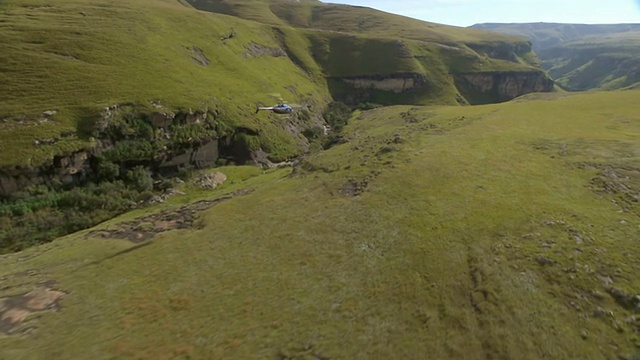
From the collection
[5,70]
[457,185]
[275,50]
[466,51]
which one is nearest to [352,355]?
[457,185]

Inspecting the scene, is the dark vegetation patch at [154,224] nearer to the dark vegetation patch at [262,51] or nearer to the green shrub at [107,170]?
the green shrub at [107,170]

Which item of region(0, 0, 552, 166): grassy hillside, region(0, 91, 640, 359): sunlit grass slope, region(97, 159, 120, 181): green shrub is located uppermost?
region(0, 0, 552, 166): grassy hillside

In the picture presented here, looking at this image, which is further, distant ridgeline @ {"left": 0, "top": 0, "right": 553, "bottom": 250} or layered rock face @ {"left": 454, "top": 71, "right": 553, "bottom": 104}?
layered rock face @ {"left": 454, "top": 71, "right": 553, "bottom": 104}

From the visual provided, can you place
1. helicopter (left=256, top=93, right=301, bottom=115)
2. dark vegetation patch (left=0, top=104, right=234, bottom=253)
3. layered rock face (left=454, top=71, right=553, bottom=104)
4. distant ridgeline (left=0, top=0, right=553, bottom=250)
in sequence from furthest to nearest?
layered rock face (left=454, top=71, right=553, bottom=104), helicopter (left=256, top=93, right=301, bottom=115), distant ridgeline (left=0, top=0, right=553, bottom=250), dark vegetation patch (left=0, top=104, right=234, bottom=253)

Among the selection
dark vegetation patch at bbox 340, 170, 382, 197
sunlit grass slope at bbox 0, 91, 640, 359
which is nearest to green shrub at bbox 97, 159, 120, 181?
sunlit grass slope at bbox 0, 91, 640, 359

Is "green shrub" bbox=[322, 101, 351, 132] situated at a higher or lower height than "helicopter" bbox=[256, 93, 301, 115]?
lower

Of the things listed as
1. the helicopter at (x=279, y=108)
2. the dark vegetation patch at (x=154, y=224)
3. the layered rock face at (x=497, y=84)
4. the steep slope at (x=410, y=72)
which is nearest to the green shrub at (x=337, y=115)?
the helicopter at (x=279, y=108)

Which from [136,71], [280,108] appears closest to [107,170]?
[136,71]

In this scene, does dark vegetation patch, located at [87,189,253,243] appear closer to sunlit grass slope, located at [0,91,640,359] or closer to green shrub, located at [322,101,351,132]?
sunlit grass slope, located at [0,91,640,359]

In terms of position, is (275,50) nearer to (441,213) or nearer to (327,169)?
(327,169)
